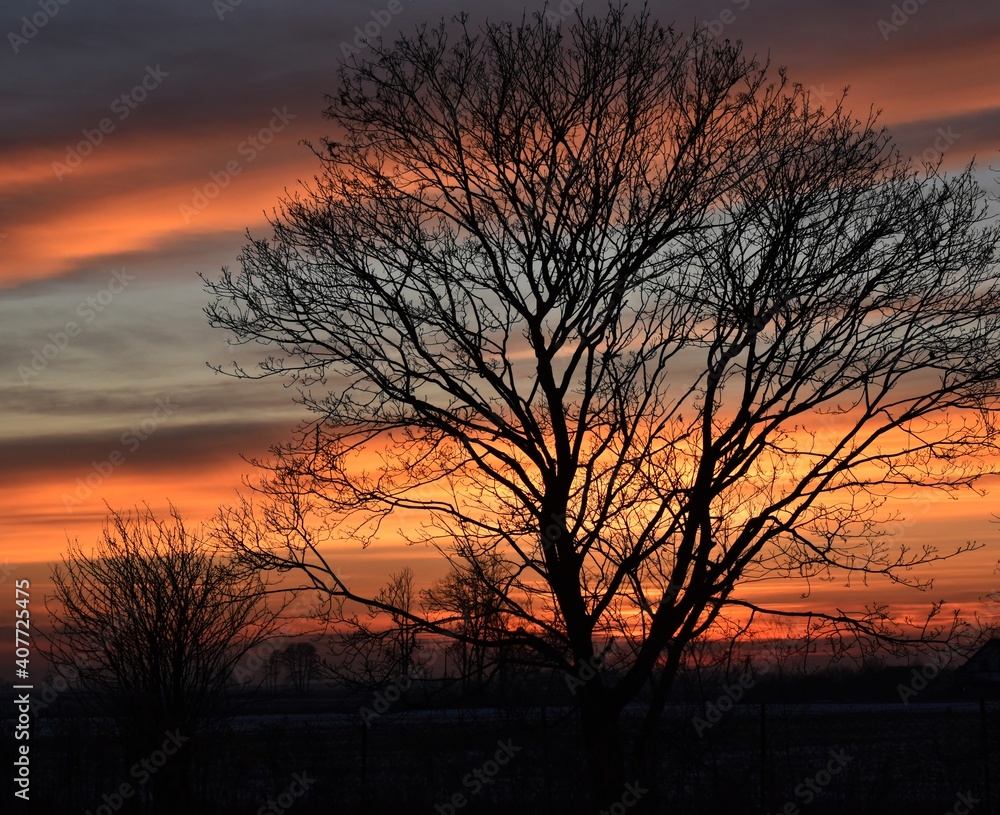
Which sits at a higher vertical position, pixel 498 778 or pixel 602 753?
pixel 602 753

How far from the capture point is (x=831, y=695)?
55.6 meters

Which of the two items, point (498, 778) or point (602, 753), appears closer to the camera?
point (602, 753)

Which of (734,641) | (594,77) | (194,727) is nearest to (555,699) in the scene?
(734,641)

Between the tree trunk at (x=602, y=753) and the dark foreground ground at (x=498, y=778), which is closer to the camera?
the tree trunk at (x=602, y=753)

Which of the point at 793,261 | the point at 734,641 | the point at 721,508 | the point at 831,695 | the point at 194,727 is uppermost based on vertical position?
the point at 793,261

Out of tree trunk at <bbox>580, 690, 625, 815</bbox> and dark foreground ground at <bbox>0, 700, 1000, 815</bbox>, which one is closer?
tree trunk at <bbox>580, 690, 625, 815</bbox>

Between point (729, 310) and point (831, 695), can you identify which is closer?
point (729, 310)

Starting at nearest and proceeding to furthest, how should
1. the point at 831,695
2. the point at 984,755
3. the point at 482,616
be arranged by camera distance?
the point at 482,616
the point at 984,755
the point at 831,695

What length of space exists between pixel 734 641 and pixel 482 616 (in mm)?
3052

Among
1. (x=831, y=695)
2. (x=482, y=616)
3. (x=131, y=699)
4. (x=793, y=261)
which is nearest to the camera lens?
(x=482, y=616)

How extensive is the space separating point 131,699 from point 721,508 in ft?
26.7

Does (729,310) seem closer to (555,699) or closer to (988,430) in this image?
(988,430)

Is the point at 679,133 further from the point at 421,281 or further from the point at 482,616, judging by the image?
the point at 482,616

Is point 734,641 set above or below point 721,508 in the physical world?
below
